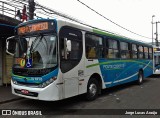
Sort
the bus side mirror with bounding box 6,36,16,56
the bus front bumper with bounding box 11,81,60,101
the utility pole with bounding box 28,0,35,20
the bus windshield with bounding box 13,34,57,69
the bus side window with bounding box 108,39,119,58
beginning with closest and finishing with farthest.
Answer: the bus front bumper with bounding box 11,81,60,101
the bus windshield with bounding box 13,34,57,69
the bus side mirror with bounding box 6,36,16,56
the bus side window with bounding box 108,39,119,58
the utility pole with bounding box 28,0,35,20

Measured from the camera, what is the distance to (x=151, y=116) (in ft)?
22.0

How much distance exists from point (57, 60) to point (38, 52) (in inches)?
29.4

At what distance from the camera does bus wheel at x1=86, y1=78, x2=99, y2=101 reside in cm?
852

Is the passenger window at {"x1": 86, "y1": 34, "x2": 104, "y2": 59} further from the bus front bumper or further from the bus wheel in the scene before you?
the bus front bumper

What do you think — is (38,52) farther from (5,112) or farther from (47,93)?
(5,112)

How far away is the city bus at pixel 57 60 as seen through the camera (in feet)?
22.3

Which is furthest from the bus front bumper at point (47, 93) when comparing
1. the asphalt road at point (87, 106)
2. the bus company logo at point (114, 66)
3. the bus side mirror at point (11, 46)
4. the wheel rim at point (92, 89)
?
the bus company logo at point (114, 66)

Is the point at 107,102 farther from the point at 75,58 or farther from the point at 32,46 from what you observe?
the point at 32,46

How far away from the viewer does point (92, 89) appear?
871 cm

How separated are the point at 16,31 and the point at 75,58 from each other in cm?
253

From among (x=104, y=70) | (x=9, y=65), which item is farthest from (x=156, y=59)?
(x=9, y=65)

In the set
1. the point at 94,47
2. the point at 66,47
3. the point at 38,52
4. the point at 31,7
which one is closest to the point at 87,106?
the point at 66,47

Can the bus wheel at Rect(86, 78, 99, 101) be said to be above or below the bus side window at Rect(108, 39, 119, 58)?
below

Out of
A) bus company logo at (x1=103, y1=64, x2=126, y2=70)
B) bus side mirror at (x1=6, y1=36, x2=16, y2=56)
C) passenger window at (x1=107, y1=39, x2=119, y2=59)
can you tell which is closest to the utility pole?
bus side mirror at (x1=6, y1=36, x2=16, y2=56)
